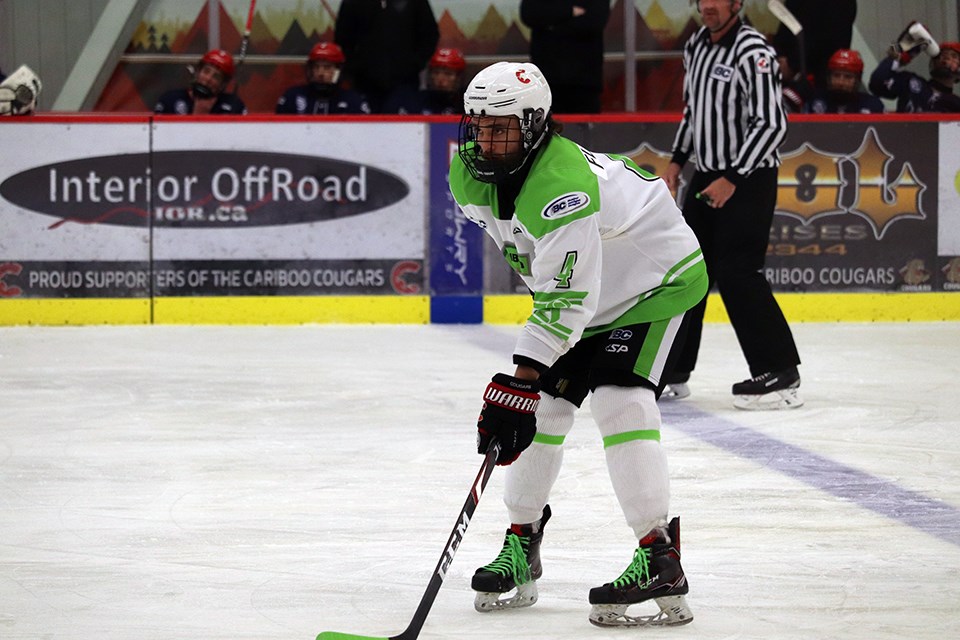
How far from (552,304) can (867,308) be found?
18.4 feet

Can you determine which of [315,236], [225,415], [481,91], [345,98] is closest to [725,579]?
[481,91]

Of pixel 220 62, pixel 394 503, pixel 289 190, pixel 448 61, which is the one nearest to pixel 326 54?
pixel 220 62

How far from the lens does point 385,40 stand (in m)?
8.48

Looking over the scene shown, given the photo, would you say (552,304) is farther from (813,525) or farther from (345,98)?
(345,98)

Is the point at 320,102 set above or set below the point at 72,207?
above

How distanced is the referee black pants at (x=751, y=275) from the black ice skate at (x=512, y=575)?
2.45m

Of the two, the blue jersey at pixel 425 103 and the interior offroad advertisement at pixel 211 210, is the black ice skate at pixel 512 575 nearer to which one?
the interior offroad advertisement at pixel 211 210

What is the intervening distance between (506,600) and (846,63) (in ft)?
21.9

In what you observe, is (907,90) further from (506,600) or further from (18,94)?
(506,600)

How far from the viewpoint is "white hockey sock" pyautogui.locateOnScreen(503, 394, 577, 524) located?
280 centimetres

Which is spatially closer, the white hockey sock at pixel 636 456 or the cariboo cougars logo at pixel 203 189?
the white hockey sock at pixel 636 456

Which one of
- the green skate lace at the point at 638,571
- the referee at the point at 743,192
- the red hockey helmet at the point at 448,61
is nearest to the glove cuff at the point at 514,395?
the green skate lace at the point at 638,571

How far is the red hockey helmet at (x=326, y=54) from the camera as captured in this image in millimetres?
8336

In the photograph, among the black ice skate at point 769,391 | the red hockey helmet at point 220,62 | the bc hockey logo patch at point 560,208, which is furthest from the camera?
the red hockey helmet at point 220,62
